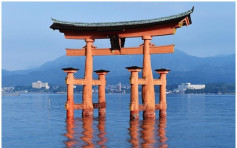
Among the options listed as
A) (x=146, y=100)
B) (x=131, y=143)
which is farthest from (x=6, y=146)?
(x=146, y=100)

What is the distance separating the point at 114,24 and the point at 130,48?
5.90ft

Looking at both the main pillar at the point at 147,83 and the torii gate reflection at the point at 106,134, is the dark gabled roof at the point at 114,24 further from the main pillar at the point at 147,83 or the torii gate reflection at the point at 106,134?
the torii gate reflection at the point at 106,134

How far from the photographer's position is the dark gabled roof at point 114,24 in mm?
24438

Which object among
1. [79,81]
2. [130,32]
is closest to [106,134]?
[79,81]

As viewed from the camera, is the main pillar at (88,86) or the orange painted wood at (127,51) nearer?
the orange painted wood at (127,51)

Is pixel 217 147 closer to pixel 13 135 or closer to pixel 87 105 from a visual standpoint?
pixel 13 135

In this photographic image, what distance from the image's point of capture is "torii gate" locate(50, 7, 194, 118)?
2480 cm

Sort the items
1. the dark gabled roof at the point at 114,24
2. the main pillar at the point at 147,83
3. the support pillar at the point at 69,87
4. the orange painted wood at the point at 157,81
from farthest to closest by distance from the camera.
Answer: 1. the orange painted wood at the point at 157,81
2. the support pillar at the point at 69,87
3. the main pillar at the point at 147,83
4. the dark gabled roof at the point at 114,24

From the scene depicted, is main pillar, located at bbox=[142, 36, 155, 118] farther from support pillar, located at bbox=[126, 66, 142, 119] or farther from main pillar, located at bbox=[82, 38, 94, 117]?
main pillar, located at bbox=[82, 38, 94, 117]

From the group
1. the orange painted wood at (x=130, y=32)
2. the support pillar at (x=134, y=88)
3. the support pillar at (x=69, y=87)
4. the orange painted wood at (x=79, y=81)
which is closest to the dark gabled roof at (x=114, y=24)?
the orange painted wood at (x=130, y=32)

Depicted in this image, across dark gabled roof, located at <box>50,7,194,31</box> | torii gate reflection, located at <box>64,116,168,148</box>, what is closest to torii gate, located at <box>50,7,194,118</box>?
dark gabled roof, located at <box>50,7,194,31</box>

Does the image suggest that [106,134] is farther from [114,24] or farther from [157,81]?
[114,24]

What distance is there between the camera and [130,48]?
2628cm

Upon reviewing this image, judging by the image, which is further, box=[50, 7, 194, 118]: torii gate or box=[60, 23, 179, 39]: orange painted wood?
box=[60, 23, 179, 39]: orange painted wood
